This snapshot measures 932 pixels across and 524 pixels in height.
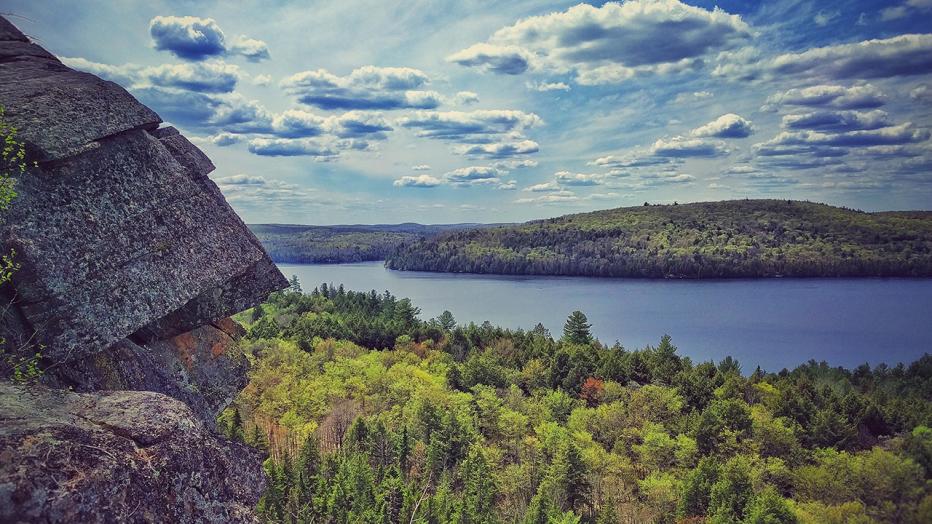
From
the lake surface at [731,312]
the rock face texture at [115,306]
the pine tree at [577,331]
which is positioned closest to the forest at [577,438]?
the pine tree at [577,331]

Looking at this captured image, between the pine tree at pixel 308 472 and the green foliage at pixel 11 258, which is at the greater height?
the green foliage at pixel 11 258

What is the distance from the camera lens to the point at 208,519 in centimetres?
524

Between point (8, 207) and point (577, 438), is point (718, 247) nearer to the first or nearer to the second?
point (577, 438)

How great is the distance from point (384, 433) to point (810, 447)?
27.9 metres

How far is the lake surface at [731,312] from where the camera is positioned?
71.4 meters

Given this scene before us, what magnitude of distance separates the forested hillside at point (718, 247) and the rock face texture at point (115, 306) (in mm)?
104387

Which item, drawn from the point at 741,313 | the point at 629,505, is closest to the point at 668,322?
the point at 741,313

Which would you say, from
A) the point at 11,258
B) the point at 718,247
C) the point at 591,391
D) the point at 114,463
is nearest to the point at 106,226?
the point at 11,258

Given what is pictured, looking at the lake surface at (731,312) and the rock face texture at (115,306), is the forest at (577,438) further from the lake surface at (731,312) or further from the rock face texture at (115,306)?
the lake surface at (731,312)

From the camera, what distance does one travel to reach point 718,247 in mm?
152250

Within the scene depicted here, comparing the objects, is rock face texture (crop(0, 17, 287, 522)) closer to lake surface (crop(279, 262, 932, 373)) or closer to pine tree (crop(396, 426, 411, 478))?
pine tree (crop(396, 426, 411, 478))

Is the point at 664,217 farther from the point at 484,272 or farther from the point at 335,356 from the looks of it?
the point at 335,356

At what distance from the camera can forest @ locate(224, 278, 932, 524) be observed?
29.3m

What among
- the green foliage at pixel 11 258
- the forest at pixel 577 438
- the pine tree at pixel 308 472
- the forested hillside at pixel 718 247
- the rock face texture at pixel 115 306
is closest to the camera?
the rock face texture at pixel 115 306
